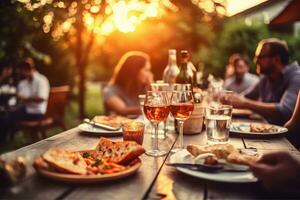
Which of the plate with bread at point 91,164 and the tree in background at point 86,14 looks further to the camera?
the tree in background at point 86,14

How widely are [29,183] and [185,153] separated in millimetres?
714

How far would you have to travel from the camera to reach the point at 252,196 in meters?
1.41

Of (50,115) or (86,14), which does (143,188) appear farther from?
(50,115)

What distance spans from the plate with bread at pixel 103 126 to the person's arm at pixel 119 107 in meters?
1.17

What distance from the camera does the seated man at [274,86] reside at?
395 centimetres

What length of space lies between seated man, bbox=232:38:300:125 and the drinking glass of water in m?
1.79

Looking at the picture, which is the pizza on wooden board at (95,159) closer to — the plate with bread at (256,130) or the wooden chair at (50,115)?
the plate with bread at (256,130)

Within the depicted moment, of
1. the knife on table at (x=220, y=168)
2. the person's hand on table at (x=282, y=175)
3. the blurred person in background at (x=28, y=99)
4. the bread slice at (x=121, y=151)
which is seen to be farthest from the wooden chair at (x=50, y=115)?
the person's hand on table at (x=282, y=175)

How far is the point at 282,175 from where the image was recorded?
1.38 meters

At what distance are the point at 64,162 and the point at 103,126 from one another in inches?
46.0

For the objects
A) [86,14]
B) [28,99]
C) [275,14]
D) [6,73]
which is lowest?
[28,99]

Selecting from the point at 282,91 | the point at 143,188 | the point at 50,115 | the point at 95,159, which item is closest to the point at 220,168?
the point at 143,188

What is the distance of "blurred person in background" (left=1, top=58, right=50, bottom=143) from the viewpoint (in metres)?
7.17

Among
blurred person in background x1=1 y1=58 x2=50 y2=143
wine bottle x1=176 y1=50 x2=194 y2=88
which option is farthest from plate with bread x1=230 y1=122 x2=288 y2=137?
blurred person in background x1=1 y1=58 x2=50 y2=143
